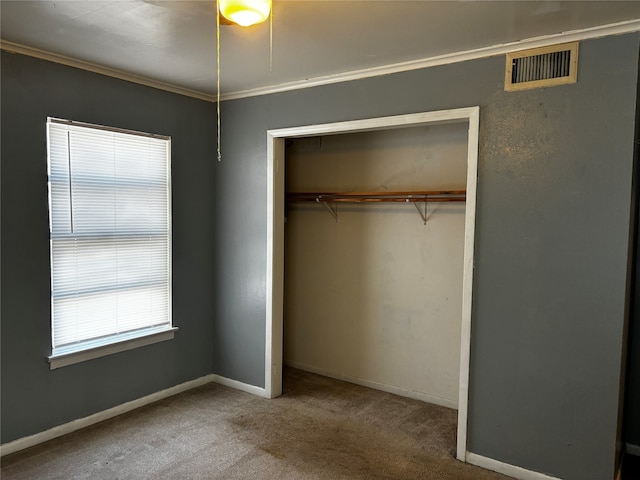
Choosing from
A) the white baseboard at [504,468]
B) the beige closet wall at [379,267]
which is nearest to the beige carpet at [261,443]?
the white baseboard at [504,468]

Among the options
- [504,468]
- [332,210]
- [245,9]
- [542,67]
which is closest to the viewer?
[245,9]

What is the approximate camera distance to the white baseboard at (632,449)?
320 cm

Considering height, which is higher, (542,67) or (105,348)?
(542,67)

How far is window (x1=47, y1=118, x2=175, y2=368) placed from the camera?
3.18m

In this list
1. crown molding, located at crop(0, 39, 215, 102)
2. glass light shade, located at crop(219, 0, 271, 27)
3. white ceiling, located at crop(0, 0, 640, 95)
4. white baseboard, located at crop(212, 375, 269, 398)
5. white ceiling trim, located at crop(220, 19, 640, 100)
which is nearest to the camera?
glass light shade, located at crop(219, 0, 271, 27)

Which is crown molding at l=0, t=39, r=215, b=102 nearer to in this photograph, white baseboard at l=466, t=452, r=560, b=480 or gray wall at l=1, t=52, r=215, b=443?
gray wall at l=1, t=52, r=215, b=443

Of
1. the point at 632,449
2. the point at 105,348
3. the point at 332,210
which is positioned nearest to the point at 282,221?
the point at 332,210

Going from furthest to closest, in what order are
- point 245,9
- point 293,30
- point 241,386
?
point 241,386, point 293,30, point 245,9

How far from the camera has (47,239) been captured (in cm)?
312

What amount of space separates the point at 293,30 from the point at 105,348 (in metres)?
2.57

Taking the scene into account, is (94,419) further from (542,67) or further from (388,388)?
(542,67)

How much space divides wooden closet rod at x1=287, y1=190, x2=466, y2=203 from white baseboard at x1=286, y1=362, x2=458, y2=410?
5.42 ft

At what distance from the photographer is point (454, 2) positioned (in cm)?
221

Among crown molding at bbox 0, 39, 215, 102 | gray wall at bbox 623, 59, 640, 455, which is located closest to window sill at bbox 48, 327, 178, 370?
crown molding at bbox 0, 39, 215, 102
